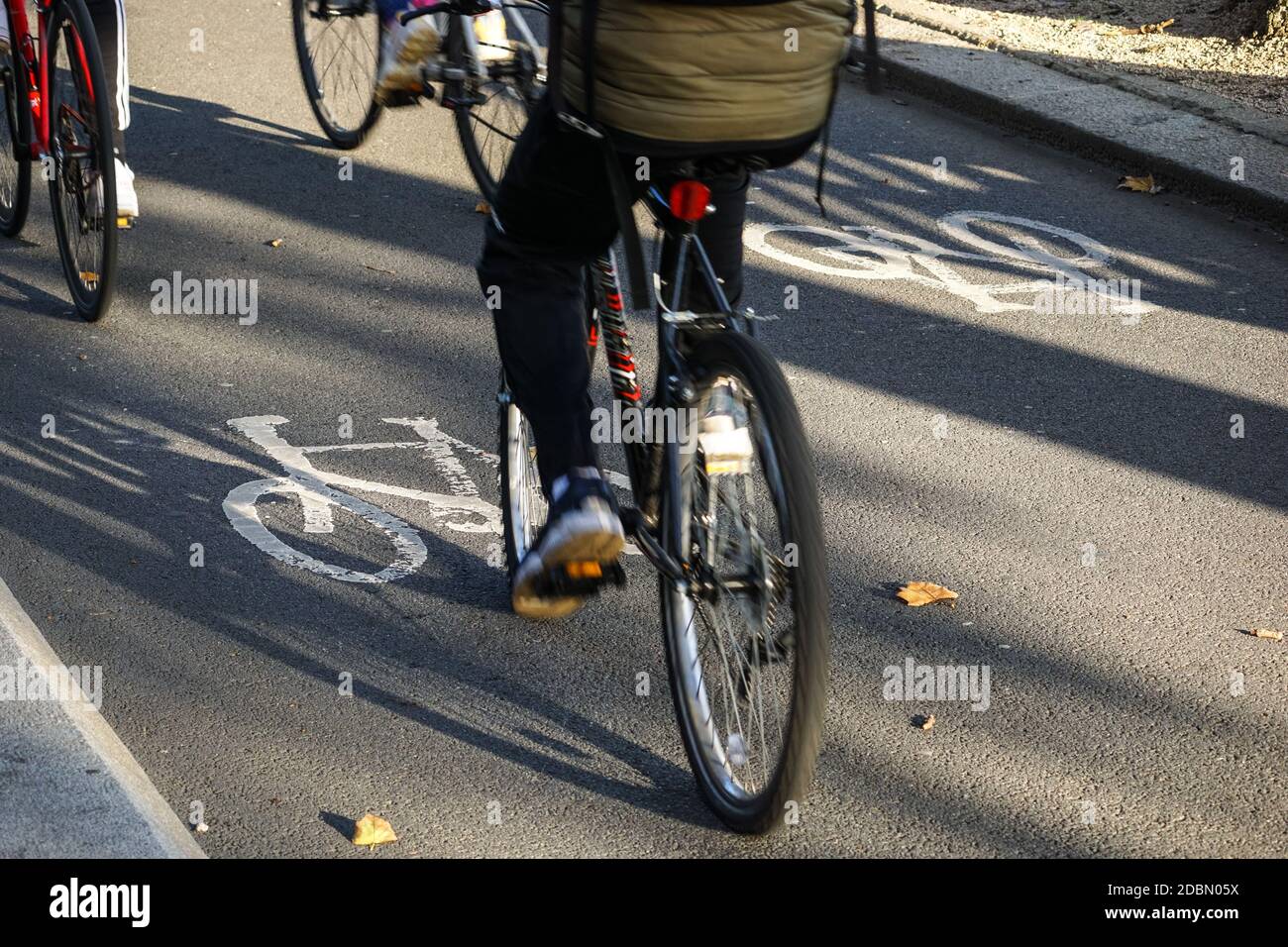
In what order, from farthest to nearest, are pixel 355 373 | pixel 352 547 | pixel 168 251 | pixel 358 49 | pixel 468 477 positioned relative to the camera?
pixel 358 49 < pixel 168 251 < pixel 355 373 < pixel 468 477 < pixel 352 547

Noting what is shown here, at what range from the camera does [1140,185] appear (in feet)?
24.5

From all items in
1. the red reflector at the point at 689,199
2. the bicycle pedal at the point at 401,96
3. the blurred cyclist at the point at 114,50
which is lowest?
the blurred cyclist at the point at 114,50

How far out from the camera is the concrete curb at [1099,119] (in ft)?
24.2

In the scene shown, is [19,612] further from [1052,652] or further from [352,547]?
[1052,652]

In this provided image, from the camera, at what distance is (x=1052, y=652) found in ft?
13.0

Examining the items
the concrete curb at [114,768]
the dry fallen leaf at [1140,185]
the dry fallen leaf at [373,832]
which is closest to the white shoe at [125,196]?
the concrete curb at [114,768]

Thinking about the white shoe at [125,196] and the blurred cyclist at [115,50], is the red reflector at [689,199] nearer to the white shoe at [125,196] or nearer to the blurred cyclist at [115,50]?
the blurred cyclist at [115,50]

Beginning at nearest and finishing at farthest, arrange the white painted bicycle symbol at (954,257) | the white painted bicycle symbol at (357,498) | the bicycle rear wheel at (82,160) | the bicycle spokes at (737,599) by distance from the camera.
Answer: the bicycle spokes at (737,599) → the white painted bicycle symbol at (357,498) → the bicycle rear wheel at (82,160) → the white painted bicycle symbol at (954,257)

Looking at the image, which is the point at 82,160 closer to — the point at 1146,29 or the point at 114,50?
the point at 114,50

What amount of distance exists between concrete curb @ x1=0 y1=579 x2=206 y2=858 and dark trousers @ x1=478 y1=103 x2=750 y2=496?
0.98 m

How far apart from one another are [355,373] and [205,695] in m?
1.97

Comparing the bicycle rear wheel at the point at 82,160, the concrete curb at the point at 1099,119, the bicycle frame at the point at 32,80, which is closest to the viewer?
the bicycle rear wheel at the point at 82,160

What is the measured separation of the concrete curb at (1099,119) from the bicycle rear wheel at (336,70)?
2998 mm
